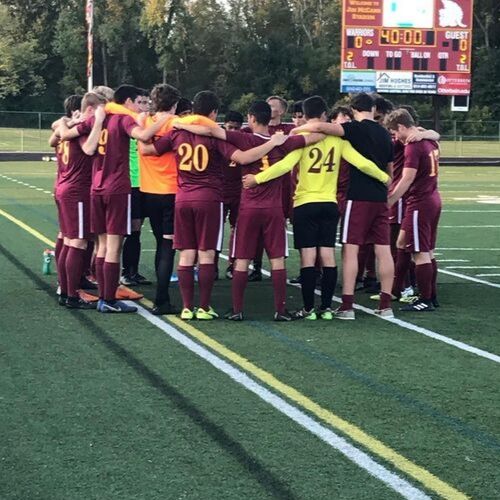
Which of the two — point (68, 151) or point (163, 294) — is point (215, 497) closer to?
point (163, 294)

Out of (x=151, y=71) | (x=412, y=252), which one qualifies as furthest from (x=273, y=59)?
(x=412, y=252)

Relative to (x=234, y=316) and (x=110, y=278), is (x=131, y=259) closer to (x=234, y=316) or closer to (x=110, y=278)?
(x=110, y=278)

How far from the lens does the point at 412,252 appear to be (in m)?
9.25

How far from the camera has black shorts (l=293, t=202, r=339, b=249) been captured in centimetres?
848

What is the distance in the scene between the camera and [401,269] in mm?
9859

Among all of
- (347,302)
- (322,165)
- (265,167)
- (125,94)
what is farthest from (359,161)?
(125,94)

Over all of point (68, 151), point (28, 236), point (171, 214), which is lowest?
point (28, 236)

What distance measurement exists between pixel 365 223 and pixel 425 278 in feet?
3.30

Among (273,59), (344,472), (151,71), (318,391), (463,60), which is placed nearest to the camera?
(344,472)

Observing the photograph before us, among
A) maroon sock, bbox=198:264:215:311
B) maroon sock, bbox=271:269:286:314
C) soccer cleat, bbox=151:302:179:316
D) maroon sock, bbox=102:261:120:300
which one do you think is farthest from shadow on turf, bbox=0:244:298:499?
maroon sock, bbox=271:269:286:314

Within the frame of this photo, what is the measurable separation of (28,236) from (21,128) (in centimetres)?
3781

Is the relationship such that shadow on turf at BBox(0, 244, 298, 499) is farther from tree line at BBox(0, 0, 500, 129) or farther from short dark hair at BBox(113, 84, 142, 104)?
tree line at BBox(0, 0, 500, 129)

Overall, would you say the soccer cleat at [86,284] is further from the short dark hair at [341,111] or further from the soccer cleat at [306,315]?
the short dark hair at [341,111]

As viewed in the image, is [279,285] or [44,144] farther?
[44,144]
